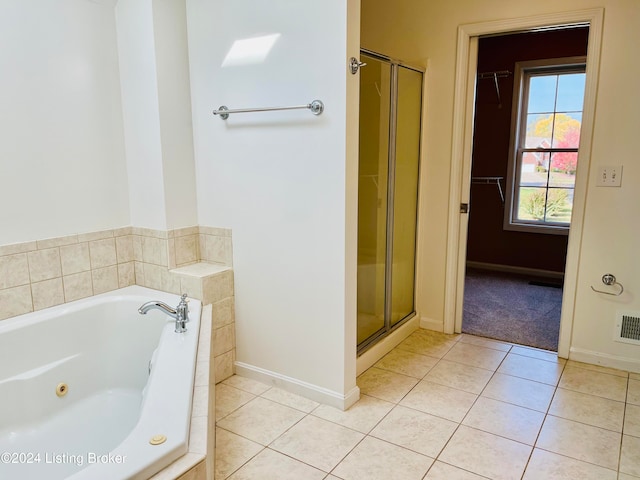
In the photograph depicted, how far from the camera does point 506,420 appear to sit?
86.6 inches

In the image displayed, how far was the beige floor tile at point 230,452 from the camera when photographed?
1839mm

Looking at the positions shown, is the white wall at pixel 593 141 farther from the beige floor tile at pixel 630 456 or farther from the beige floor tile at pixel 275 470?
the beige floor tile at pixel 275 470

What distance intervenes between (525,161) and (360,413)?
3546mm

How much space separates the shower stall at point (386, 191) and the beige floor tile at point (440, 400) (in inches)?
16.6

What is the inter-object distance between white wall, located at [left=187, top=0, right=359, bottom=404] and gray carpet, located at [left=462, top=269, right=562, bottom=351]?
1494 millimetres

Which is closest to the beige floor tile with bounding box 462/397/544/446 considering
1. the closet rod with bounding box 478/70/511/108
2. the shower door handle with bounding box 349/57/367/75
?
→ the shower door handle with bounding box 349/57/367/75

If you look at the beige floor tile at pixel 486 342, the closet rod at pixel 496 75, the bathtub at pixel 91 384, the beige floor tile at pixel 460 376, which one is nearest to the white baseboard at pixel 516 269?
the closet rod at pixel 496 75

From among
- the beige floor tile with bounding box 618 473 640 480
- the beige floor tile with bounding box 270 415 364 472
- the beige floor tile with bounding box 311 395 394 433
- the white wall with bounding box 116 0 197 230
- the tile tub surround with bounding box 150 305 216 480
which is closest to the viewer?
the tile tub surround with bounding box 150 305 216 480

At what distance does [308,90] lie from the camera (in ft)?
7.04

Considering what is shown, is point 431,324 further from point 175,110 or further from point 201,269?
point 175,110

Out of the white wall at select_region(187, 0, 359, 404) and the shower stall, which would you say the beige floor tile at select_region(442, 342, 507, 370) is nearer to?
the shower stall

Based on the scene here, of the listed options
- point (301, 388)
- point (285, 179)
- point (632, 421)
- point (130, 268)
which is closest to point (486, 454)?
point (632, 421)

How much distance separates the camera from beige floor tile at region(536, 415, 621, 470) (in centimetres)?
192

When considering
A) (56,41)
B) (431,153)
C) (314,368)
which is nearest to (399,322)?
(314,368)
